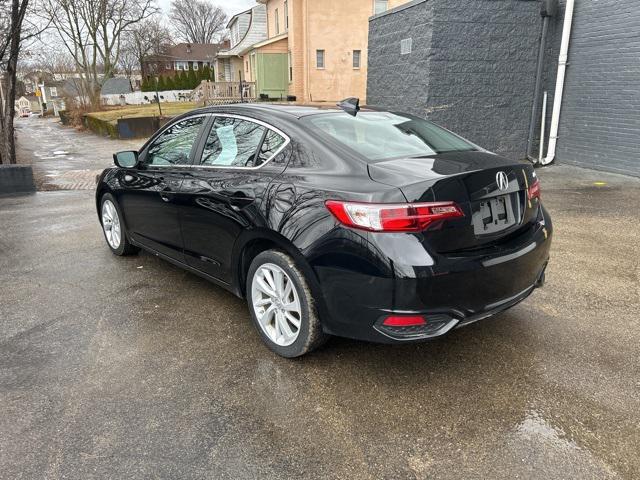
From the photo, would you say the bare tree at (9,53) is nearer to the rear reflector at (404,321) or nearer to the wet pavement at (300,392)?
the wet pavement at (300,392)

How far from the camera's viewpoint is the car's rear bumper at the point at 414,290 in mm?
2506

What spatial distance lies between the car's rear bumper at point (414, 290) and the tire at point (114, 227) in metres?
3.06

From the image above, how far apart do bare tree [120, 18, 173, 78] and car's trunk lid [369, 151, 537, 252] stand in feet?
207

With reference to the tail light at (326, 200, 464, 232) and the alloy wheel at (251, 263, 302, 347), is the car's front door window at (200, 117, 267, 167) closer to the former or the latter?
the alloy wheel at (251, 263, 302, 347)

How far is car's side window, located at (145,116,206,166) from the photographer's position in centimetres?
401

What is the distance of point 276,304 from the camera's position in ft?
10.3

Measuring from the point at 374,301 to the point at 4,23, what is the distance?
1147cm

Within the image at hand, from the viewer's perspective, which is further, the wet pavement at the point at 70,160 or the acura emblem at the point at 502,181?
the wet pavement at the point at 70,160

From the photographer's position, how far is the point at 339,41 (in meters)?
24.4

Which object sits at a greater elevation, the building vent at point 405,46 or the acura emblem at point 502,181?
the building vent at point 405,46

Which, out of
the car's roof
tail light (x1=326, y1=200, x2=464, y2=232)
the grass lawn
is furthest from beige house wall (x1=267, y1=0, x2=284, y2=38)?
tail light (x1=326, y1=200, x2=464, y2=232)

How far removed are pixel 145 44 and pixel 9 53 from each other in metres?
59.1

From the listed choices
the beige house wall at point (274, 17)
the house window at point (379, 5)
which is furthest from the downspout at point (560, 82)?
the beige house wall at point (274, 17)

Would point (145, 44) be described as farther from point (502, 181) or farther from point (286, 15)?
point (502, 181)
